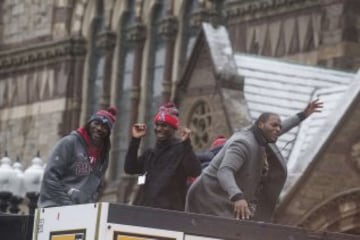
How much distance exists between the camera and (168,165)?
1259cm

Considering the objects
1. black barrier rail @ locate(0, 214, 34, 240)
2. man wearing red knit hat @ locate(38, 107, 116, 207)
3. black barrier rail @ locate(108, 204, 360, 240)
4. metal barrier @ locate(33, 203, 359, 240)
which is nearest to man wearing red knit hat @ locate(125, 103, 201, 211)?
man wearing red knit hat @ locate(38, 107, 116, 207)

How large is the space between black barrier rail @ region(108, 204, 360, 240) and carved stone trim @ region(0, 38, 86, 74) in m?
25.2

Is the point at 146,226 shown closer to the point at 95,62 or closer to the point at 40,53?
the point at 95,62

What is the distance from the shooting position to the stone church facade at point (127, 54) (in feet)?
88.8

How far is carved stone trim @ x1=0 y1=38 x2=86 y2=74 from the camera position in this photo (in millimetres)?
35625

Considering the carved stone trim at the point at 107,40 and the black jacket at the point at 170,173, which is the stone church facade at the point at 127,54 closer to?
the carved stone trim at the point at 107,40

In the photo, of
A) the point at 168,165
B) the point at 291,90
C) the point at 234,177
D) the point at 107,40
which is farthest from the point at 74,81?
the point at 234,177

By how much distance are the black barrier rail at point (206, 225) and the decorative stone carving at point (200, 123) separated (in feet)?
44.1

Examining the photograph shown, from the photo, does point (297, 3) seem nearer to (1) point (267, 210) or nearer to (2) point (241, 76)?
(2) point (241, 76)

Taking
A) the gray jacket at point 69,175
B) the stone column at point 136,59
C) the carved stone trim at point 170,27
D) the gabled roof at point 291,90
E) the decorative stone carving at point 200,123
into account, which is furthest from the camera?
the stone column at point 136,59

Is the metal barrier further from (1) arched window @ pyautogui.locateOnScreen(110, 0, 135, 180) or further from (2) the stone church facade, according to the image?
(1) arched window @ pyautogui.locateOnScreen(110, 0, 135, 180)

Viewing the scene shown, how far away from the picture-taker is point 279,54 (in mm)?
28859

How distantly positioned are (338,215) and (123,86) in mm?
12834

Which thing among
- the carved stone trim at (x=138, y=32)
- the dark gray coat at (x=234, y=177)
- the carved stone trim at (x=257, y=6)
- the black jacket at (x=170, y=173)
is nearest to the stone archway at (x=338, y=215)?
the carved stone trim at (x=257, y=6)
